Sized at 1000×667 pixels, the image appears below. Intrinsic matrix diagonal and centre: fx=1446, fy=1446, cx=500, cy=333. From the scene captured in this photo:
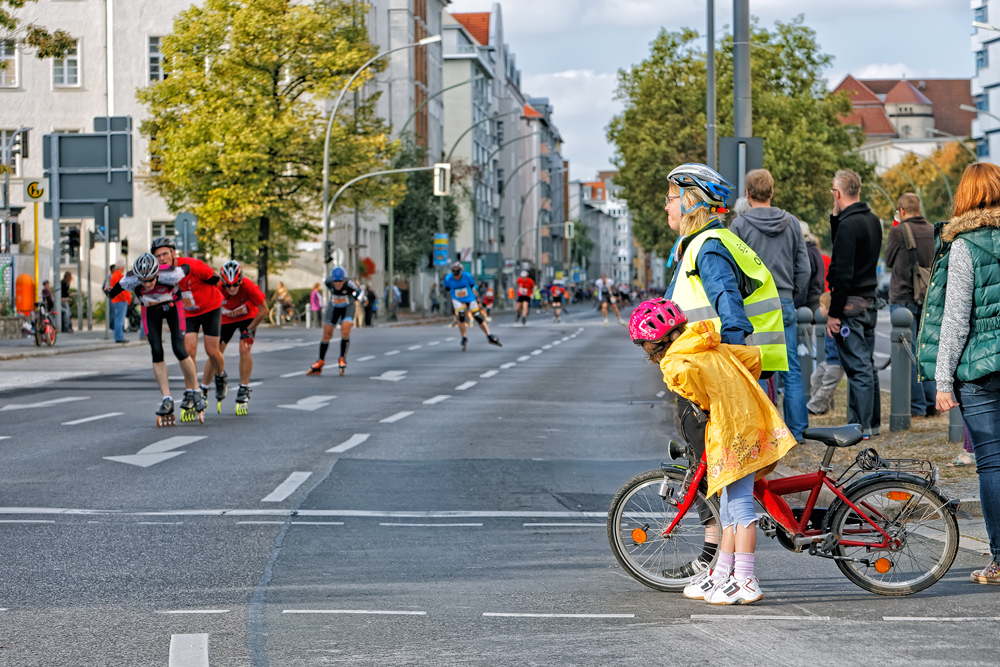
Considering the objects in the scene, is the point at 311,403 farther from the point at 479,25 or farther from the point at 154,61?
the point at 479,25

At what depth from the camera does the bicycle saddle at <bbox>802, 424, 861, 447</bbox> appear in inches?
233

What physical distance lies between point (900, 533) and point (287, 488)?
4726 millimetres

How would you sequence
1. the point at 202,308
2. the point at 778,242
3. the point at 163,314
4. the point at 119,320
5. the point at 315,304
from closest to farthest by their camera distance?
the point at 778,242 < the point at 163,314 < the point at 202,308 < the point at 119,320 < the point at 315,304

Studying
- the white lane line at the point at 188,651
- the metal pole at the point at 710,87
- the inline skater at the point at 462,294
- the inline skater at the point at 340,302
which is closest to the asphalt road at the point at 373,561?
the white lane line at the point at 188,651

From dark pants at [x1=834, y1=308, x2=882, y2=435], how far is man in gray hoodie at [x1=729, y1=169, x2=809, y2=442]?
0.48 meters

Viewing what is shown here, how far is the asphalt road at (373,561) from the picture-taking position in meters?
5.12

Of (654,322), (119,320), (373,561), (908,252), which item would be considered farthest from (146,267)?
(119,320)

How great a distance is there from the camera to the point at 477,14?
124 m

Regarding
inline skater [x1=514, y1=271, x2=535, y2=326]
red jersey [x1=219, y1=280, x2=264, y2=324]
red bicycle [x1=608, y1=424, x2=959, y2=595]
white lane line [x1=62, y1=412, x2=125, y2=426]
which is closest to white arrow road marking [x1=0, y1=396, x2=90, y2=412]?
white lane line [x1=62, y1=412, x2=125, y2=426]

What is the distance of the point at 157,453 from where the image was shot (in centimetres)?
1173

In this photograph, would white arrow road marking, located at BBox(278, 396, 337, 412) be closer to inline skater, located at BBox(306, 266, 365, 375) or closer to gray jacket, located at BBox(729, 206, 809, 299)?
inline skater, located at BBox(306, 266, 365, 375)

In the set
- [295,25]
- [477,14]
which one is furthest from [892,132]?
[295,25]

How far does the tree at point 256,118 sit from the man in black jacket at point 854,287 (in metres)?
38.8

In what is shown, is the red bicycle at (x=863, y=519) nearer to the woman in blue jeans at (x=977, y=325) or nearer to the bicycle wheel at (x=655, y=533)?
the bicycle wheel at (x=655, y=533)
